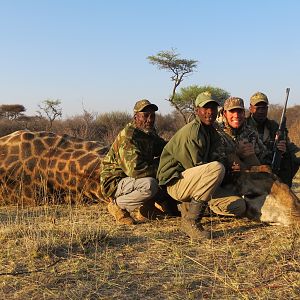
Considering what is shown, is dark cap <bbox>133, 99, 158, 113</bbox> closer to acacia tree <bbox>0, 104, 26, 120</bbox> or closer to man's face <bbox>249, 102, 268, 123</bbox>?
man's face <bbox>249, 102, 268, 123</bbox>

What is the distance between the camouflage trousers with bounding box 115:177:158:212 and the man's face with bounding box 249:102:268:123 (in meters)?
2.00

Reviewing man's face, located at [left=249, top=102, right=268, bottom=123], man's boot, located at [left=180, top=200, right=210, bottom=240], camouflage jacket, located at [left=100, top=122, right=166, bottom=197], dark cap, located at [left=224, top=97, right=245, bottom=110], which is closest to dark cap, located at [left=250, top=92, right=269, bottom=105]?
man's face, located at [left=249, top=102, right=268, bottom=123]

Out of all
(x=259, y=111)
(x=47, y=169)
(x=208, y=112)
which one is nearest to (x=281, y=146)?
(x=259, y=111)

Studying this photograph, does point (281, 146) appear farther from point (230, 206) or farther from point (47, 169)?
point (47, 169)

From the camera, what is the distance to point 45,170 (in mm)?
6914

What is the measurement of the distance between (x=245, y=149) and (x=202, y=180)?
3.12ft

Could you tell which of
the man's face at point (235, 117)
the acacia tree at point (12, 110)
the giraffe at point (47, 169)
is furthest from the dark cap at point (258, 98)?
the acacia tree at point (12, 110)

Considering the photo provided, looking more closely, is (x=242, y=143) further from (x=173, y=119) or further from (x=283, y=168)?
(x=173, y=119)

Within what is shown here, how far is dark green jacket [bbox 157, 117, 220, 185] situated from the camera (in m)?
4.66

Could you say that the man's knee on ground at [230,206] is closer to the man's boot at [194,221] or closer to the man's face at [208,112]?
the man's boot at [194,221]

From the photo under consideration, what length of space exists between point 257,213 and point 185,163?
0.98 meters

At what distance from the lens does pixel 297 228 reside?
4.61 m

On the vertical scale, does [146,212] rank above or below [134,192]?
below

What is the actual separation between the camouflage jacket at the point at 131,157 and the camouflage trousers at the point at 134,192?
0.22 ft
